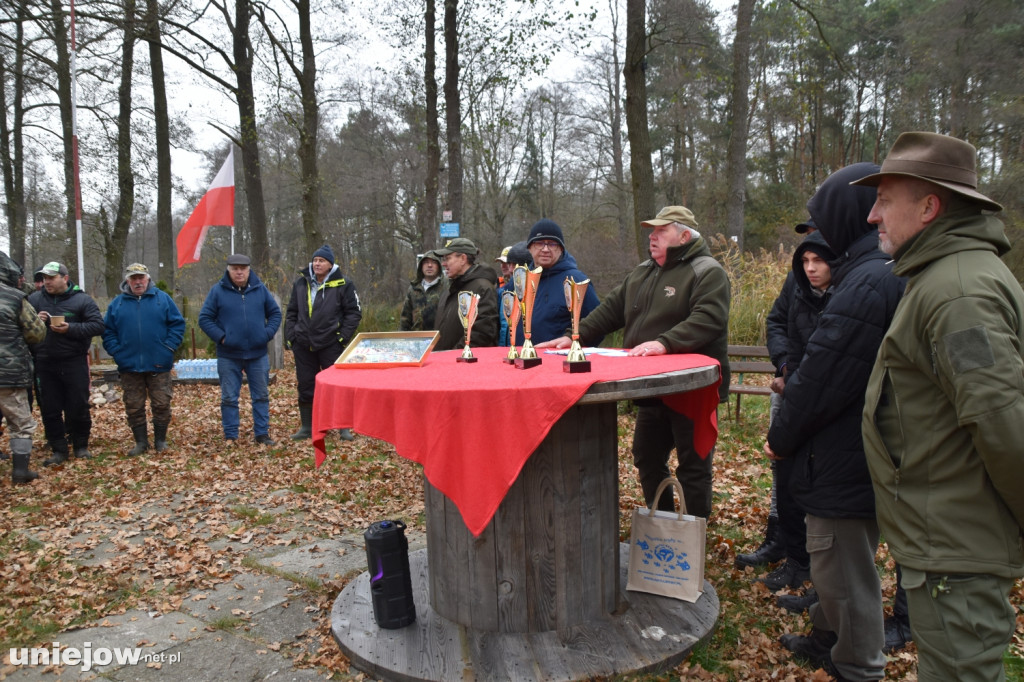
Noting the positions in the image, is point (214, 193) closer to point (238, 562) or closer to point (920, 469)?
point (238, 562)

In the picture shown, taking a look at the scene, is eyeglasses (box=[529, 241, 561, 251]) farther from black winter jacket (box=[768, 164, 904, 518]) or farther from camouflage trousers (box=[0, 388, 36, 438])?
camouflage trousers (box=[0, 388, 36, 438])

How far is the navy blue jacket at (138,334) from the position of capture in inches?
295

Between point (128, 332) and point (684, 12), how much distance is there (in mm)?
9785

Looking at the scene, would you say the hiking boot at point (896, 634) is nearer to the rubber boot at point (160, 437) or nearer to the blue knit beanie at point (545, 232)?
the blue knit beanie at point (545, 232)

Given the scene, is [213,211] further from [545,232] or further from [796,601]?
[796,601]

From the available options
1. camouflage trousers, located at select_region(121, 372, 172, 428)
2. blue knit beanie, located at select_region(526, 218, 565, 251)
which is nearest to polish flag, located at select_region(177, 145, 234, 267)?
camouflage trousers, located at select_region(121, 372, 172, 428)

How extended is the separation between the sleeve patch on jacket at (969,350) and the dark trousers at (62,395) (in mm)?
8058

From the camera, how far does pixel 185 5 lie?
14.5m

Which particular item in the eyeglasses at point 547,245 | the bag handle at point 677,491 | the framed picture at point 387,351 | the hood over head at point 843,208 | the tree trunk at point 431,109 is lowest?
the bag handle at point 677,491

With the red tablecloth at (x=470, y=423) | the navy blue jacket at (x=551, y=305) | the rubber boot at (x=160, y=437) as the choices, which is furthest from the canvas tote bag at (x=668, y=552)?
the rubber boot at (x=160, y=437)

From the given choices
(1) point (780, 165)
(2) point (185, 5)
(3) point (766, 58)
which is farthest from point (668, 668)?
(1) point (780, 165)

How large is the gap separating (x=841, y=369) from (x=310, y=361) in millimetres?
6386

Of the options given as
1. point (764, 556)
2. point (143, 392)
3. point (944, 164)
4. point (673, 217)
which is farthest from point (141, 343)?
point (944, 164)

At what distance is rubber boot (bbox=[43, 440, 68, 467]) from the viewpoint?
7.36 meters
